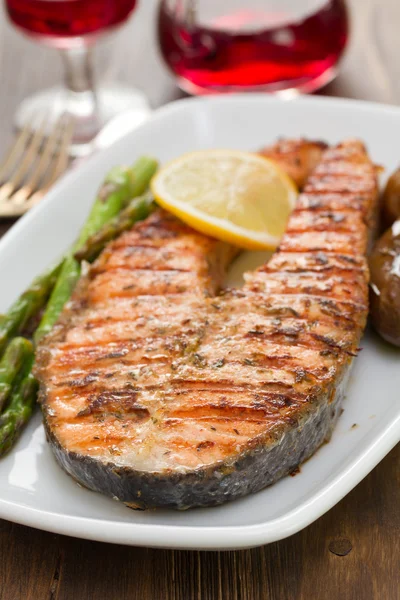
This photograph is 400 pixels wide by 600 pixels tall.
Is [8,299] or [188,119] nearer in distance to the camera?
[8,299]

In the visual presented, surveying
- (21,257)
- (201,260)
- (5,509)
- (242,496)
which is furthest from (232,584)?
(21,257)

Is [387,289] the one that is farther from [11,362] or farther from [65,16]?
[65,16]

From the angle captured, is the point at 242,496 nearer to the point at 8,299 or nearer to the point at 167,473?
the point at 167,473

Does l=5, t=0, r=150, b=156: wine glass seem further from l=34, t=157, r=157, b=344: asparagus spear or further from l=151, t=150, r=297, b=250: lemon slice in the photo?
l=151, t=150, r=297, b=250: lemon slice

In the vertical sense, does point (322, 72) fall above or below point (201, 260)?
below

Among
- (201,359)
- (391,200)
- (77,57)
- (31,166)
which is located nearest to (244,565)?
(201,359)

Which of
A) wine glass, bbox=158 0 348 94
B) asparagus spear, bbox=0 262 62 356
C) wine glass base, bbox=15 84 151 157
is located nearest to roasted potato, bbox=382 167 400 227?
asparagus spear, bbox=0 262 62 356

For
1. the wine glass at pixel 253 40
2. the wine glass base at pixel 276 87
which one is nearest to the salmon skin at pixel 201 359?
the wine glass at pixel 253 40
